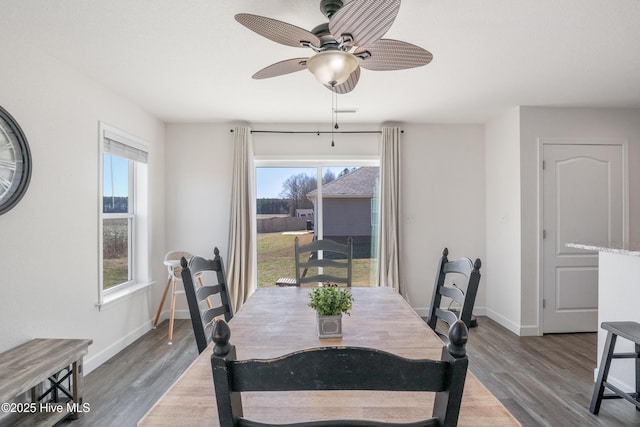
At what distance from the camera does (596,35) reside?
219 centimetres

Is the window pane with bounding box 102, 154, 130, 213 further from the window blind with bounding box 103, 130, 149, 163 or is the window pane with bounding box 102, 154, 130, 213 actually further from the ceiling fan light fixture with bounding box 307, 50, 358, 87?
the ceiling fan light fixture with bounding box 307, 50, 358, 87

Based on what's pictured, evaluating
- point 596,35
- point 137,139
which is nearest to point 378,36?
point 596,35

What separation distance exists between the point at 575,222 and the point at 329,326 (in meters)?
3.61

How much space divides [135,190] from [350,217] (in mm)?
2617

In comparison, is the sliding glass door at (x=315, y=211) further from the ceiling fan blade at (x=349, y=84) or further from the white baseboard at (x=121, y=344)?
the ceiling fan blade at (x=349, y=84)

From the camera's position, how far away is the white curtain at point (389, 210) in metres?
4.16

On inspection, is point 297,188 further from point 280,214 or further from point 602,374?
point 602,374

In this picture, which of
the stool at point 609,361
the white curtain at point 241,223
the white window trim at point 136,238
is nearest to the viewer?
the stool at point 609,361

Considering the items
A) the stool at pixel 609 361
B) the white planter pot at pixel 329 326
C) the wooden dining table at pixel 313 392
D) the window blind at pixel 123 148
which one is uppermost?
the window blind at pixel 123 148

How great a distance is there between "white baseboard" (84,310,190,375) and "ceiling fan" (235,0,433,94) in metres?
2.81

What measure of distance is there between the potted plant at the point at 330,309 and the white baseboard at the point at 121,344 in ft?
7.98

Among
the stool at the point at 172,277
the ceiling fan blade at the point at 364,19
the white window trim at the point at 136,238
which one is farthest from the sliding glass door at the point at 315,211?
the ceiling fan blade at the point at 364,19

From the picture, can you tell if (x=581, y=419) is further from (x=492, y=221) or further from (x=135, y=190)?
(x=135, y=190)

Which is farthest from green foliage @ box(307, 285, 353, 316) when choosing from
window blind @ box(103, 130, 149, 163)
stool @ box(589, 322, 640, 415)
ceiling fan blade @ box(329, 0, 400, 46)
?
window blind @ box(103, 130, 149, 163)
